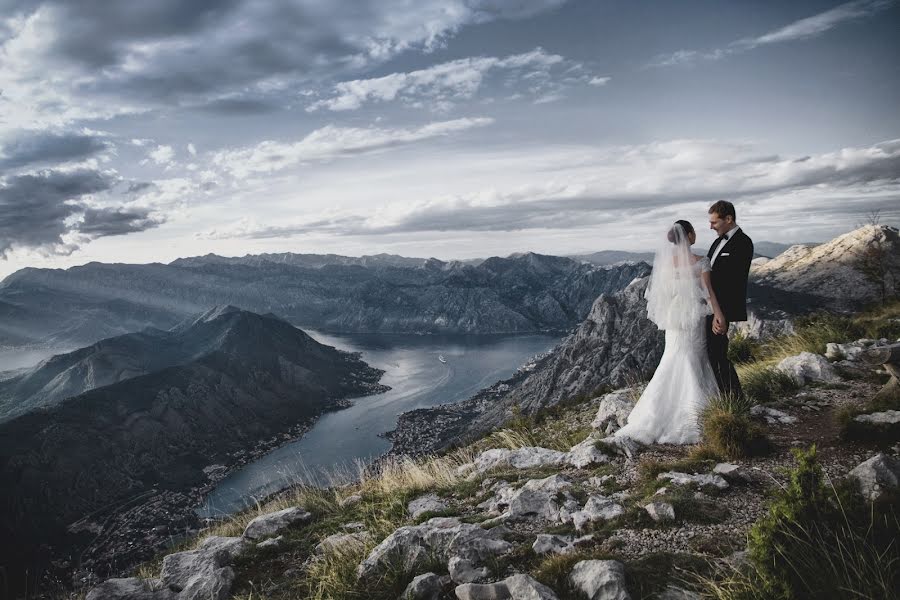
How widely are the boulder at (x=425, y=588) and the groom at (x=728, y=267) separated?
20.1 feet

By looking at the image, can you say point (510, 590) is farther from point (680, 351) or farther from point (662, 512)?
point (680, 351)

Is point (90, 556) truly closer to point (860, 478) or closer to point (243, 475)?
point (243, 475)

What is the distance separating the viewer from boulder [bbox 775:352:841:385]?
9.39 m

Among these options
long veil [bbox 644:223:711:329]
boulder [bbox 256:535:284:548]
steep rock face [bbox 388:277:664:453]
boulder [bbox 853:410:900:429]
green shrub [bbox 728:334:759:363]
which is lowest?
steep rock face [bbox 388:277:664:453]

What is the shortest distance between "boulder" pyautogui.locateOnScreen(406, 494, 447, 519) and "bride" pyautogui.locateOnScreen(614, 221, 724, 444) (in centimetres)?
342

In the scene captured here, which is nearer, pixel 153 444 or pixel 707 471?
pixel 707 471

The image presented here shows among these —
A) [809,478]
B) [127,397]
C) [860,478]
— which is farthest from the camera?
[127,397]

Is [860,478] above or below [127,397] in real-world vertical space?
above

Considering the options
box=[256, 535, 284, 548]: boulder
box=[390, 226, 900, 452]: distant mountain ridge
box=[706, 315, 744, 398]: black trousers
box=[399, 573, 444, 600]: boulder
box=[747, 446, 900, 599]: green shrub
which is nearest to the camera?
box=[747, 446, 900, 599]: green shrub

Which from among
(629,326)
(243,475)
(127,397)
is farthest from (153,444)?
(629,326)

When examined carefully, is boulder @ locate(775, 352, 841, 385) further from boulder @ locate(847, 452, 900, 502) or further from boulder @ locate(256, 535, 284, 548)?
boulder @ locate(256, 535, 284, 548)

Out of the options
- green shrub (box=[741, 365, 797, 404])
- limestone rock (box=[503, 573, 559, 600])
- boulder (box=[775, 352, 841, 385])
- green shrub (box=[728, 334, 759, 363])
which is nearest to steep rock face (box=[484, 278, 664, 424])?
green shrub (box=[728, 334, 759, 363])

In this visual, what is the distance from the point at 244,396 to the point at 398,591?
691 ft

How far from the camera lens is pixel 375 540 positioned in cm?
616
